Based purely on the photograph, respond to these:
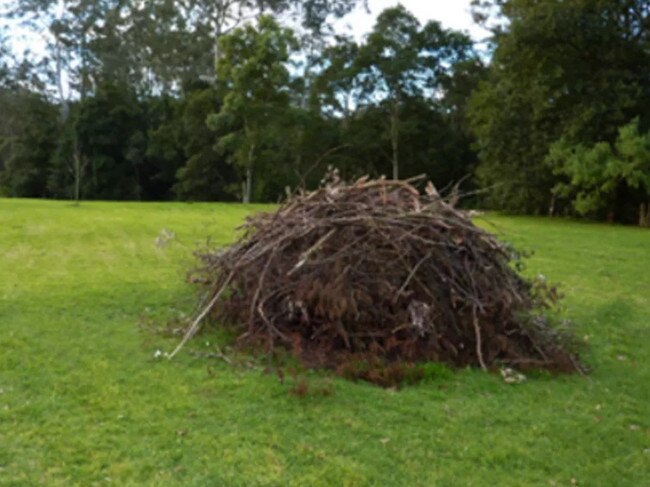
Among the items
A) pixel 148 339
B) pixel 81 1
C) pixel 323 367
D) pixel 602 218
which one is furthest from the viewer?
pixel 81 1

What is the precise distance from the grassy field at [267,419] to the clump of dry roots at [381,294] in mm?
350

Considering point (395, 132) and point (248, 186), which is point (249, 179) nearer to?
point (248, 186)

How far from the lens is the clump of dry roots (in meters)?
4.89

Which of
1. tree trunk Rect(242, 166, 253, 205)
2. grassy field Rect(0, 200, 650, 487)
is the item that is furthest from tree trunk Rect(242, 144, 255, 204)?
grassy field Rect(0, 200, 650, 487)

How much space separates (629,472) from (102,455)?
8.79 ft

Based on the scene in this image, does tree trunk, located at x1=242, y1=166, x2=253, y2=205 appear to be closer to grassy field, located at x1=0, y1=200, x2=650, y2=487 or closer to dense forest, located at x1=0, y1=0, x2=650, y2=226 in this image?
dense forest, located at x1=0, y1=0, x2=650, y2=226

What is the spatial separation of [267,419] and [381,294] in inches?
59.3

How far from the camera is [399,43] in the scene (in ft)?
92.4

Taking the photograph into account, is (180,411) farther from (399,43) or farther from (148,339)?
(399,43)

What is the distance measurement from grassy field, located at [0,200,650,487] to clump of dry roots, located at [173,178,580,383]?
350mm

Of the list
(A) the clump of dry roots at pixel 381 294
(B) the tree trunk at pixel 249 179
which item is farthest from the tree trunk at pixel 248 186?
(A) the clump of dry roots at pixel 381 294

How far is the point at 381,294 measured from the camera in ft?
16.3

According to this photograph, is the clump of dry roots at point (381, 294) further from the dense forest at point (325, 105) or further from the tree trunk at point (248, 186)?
the tree trunk at point (248, 186)

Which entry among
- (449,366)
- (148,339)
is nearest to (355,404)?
(449,366)
